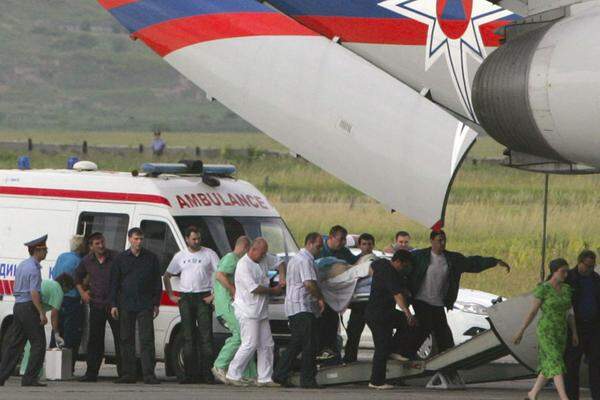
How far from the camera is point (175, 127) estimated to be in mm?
150500

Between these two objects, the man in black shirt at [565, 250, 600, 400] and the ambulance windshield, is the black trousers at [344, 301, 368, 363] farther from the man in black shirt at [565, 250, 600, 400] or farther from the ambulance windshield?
the man in black shirt at [565, 250, 600, 400]

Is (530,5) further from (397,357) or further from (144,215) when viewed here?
(144,215)

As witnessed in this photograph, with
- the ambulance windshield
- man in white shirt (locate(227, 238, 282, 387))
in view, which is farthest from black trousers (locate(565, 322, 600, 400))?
the ambulance windshield

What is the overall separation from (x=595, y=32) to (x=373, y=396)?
5.21 meters

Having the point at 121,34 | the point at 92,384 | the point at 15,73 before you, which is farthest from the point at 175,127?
the point at 92,384

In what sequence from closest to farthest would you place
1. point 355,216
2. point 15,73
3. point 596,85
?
point 596,85, point 355,216, point 15,73

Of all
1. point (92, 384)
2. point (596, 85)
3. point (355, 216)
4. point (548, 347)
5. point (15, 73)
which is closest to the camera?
point (596, 85)

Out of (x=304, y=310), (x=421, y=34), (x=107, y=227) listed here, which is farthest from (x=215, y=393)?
(x=421, y=34)

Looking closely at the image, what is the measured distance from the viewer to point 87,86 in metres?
172

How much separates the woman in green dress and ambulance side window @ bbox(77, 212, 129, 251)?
207 inches

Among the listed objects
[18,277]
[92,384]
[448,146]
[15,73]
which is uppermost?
[15,73]

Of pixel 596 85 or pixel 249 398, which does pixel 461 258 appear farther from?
pixel 596 85

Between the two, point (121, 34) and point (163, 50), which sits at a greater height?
point (121, 34)

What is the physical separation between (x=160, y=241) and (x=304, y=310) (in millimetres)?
2061
